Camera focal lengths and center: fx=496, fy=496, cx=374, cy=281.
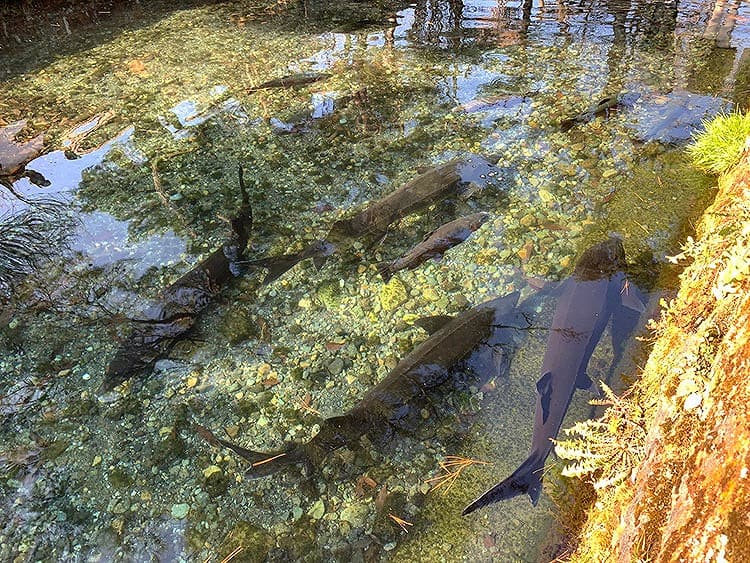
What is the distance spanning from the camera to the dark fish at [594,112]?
20.2 feet

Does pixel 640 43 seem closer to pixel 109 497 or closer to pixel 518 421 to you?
pixel 518 421

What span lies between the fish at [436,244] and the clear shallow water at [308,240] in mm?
92

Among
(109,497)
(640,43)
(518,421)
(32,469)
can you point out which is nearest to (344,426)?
(518,421)

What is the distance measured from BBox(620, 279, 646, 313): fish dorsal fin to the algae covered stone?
1729 mm

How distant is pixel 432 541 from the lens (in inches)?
110

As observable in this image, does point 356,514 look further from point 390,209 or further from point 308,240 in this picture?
point 390,209

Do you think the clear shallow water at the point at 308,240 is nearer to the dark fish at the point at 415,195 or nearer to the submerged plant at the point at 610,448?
the dark fish at the point at 415,195

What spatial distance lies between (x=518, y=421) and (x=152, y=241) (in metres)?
3.93

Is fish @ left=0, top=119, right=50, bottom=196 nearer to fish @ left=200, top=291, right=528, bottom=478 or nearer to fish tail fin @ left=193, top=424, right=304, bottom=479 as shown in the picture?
fish tail fin @ left=193, top=424, right=304, bottom=479

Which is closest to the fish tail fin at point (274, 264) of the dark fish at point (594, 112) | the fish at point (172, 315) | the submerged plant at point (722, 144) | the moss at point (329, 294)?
the fish at point (172, 315)

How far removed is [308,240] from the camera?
16.3ft

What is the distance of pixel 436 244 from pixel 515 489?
91.1 inches

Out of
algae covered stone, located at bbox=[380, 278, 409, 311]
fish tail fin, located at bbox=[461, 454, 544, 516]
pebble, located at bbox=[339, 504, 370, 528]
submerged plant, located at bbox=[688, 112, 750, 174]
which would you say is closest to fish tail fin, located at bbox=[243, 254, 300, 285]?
algae covered stone, located at bbox=[380, 278, 409, 311]

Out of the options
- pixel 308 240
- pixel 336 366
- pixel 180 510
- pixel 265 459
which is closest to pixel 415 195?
pixel 308 240
